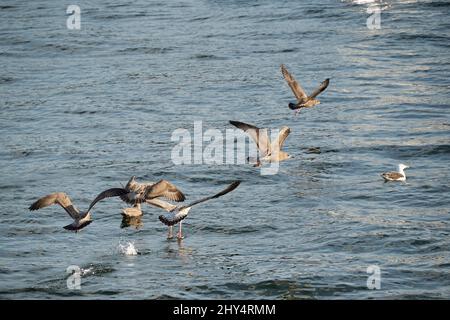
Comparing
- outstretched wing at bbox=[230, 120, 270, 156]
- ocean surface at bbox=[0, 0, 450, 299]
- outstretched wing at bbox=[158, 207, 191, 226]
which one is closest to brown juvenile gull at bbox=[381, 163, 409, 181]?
ocean surface at bbox=[0, 0, 450, 299]

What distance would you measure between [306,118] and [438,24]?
839 cm

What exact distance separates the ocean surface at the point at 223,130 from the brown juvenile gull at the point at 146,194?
0.39 meters

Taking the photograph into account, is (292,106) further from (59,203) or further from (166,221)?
(59,203)

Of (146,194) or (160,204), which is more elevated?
(146,194)

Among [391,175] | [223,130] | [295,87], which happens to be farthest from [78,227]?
[223,130]

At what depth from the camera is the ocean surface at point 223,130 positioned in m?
14.8

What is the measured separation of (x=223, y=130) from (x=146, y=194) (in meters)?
6.57

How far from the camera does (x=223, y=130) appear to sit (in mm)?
22625

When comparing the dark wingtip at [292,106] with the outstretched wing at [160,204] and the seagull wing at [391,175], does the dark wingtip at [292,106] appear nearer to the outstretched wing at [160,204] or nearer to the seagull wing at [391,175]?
the seagull wing at [391,175]

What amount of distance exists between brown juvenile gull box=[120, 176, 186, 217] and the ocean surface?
392mm

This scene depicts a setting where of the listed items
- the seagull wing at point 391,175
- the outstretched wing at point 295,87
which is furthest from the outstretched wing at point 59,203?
the outstretched wing at point 295,87

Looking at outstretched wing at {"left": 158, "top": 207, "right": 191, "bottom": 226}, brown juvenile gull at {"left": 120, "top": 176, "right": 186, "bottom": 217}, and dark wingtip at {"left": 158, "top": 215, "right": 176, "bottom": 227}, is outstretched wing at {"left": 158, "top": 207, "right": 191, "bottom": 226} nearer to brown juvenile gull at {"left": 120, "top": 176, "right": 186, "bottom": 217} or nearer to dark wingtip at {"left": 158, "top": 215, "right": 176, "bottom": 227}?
dark wingtip at {"left": 158, "top": 215, "right": 176, "bottom": 227}

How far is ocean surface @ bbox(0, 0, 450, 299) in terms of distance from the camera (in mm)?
14750

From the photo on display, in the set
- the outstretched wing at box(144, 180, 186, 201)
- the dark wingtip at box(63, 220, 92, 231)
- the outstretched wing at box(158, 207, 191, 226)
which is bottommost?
the dark wingtip at box(63, 220, 92, 231)
